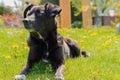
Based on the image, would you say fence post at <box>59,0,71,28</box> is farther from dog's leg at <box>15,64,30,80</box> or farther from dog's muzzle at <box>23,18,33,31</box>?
dog's muzzle at <box>23,18,33,31</box>

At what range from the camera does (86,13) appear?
13.9m

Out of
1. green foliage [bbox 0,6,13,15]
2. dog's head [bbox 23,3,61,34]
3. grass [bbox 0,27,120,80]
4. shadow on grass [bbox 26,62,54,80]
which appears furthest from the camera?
green foliage [bbox 0,6,13,15]

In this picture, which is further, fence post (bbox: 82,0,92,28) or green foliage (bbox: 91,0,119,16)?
green foliage (bbox: 91,0,119,16)

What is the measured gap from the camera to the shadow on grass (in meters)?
4.49

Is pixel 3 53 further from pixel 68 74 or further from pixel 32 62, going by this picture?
pixel 68 74

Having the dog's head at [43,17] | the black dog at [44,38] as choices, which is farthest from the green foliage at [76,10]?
the dog's head at [43,17]

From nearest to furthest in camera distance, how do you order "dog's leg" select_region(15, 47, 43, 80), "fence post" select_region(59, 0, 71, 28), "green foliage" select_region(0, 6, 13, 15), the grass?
1. the grass
2. "dog's leg" select_region(15, 47, 43, 80)
3. "fence post" select_region(59, 0, 71, 28)
4. "green foliage" select_region(0, 6, 13, 15)

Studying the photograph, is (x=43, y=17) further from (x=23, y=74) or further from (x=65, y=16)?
(x=65, y=16)

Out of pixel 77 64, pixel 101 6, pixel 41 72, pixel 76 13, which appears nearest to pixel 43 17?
pixel 41 72

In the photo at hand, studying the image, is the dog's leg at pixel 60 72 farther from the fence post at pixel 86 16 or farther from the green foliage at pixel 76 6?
the green foliage at pixel 76 6

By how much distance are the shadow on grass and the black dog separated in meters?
0.07

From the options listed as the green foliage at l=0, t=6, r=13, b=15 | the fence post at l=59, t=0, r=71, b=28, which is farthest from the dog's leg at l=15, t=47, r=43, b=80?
the green foliage at l=0, t=6, r=13, b=15

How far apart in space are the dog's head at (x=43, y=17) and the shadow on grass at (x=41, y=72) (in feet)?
1.63

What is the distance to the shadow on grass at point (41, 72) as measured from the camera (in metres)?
4.49
